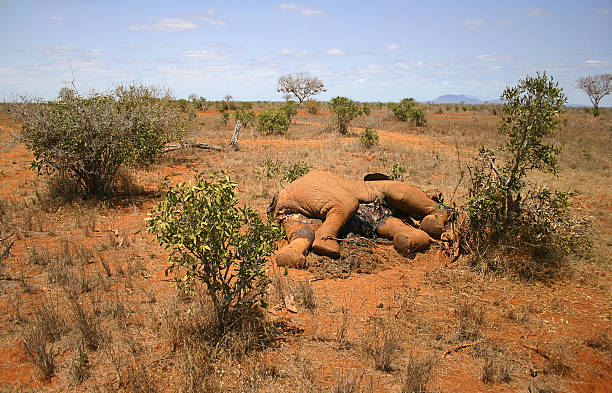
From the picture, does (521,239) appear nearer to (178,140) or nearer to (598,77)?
(178,140)

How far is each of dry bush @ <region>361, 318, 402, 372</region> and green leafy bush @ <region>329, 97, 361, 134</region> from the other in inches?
644

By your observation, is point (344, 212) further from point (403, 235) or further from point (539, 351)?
point (539, 351)

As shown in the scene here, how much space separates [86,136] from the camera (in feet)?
25.3

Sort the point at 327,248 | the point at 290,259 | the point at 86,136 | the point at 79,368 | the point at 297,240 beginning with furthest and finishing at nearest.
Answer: the point at 86,136
the point at 297,240
the point at 327,248
the point at 290,259
the point at 79,368

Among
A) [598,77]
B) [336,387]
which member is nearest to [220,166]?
[336,387]

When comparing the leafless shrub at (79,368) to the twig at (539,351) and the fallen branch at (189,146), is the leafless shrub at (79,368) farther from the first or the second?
the fallen branch at (189,146)

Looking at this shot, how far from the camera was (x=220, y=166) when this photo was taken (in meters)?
12.1

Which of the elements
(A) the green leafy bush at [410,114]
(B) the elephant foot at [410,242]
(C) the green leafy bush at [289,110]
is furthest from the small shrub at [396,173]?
(A) the green leafy bush at [410,114]

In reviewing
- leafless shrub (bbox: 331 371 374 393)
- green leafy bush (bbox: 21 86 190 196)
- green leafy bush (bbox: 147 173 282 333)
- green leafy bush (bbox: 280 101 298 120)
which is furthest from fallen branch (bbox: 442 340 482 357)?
green leafy bush (bbox: 280 101 298 120)

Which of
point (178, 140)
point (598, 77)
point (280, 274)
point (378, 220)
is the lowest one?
point (280, 274)

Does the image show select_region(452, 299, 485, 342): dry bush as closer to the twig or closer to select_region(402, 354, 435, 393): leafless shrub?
the twig

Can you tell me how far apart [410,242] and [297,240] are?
1.72 m

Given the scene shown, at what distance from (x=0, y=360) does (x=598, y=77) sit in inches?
2498

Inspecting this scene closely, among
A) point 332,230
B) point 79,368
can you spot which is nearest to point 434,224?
point 332,230
